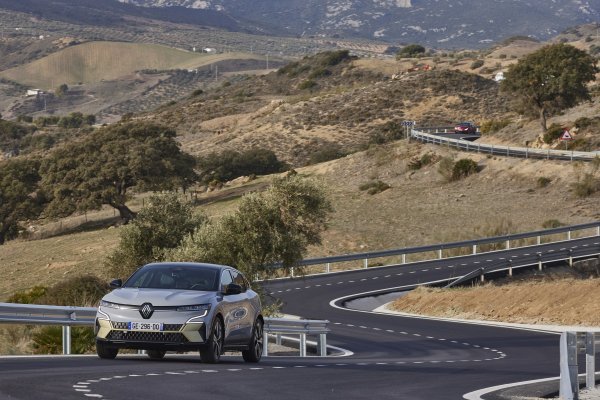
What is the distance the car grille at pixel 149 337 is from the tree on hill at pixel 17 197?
65847 mm

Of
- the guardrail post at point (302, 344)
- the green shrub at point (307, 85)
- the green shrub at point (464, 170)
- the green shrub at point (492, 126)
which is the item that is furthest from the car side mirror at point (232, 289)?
the green shrub at point (307, 85)

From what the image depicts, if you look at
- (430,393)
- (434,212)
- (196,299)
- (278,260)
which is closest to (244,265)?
(278,260)

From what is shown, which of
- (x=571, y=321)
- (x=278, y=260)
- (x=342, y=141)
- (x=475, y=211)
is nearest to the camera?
(x=571, y=321)

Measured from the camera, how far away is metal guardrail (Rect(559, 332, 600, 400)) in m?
14.7

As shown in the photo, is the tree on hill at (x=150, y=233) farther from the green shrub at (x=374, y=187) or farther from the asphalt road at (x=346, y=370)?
the green shrub at (x=374, y=187)

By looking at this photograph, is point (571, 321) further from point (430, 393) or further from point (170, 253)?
point (430, 393)

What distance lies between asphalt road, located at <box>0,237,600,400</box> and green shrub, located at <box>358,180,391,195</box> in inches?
1632

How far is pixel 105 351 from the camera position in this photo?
710 inches

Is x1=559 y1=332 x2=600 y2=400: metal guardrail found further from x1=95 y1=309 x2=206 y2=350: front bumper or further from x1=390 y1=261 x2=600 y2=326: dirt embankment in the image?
x1=390 y1=261 x2=600 y2=326: dirt embankment

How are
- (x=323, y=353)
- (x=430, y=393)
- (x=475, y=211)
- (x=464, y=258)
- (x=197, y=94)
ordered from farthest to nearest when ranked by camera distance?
(x=197, y=94) → (x=475, y=211) → (x=464, y=258) → (x=323, y=353) → (x=430, y=393)

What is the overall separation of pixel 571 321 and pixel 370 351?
816cm

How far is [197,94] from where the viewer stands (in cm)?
18512

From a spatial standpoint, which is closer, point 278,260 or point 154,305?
point 154,305

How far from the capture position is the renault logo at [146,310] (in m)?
17.4
